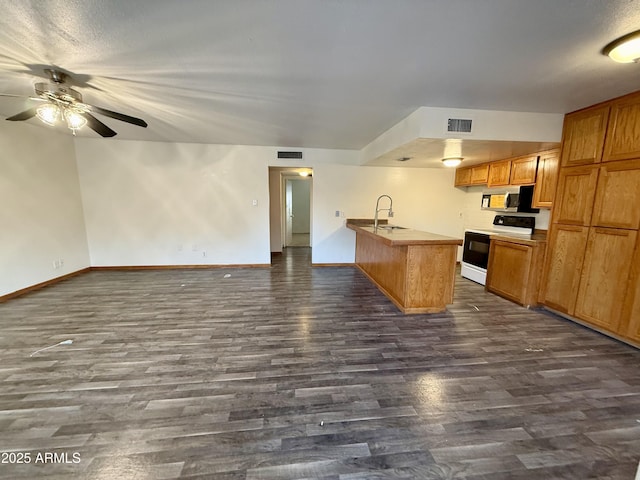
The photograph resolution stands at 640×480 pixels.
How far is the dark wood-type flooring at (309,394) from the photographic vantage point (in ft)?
4.34

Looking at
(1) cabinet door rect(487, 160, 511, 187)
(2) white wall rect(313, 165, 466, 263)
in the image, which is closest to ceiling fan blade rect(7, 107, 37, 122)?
(2) white wall rect(313, 165, 466, 263)

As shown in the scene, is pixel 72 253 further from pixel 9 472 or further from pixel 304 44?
pixel 304 44

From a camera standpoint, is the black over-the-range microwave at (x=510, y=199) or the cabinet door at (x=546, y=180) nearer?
the cabinet door at (x=546, y=180)

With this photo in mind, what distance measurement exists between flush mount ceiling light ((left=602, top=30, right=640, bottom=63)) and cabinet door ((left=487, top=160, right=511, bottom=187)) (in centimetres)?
248

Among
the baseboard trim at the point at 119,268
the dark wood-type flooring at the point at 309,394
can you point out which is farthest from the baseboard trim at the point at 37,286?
the dark wood-type flooring at the point at 309,394

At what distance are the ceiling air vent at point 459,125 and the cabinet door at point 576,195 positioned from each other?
4.51ft

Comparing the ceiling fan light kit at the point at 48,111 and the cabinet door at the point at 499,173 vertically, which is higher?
the ceiling fan light kit at the point at 48,111

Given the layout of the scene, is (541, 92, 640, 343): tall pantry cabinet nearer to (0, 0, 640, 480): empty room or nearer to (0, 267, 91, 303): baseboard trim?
(0, 0, 640, 480): empty room

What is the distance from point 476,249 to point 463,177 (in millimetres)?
1705

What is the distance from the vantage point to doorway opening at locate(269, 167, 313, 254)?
249 inches

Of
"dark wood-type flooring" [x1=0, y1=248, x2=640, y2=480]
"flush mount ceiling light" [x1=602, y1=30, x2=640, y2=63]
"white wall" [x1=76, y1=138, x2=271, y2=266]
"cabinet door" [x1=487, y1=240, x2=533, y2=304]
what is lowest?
"dark wood-type flooring" [x1=0, y1=248, x2=640, y2=480]

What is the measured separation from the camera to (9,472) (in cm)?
124

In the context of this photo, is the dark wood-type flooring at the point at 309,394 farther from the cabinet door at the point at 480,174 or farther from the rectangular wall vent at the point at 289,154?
the rectangular wall vent at the point at 289,154

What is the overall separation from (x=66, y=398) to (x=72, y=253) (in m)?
3.87
